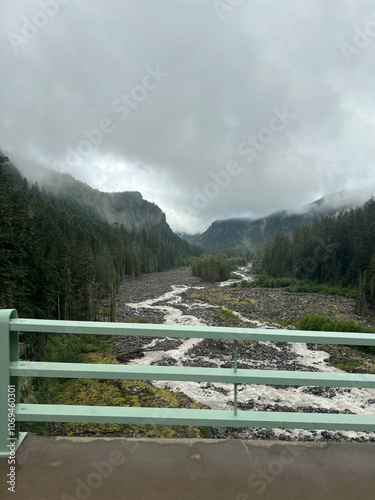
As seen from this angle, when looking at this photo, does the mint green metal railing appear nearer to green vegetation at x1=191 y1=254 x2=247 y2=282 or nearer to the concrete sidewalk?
the concrete sidewalk

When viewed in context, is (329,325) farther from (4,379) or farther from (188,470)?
(4,379)

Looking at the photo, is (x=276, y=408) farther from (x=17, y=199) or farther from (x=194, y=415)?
(x=17, y=199)

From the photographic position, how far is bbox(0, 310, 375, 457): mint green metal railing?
239 cm

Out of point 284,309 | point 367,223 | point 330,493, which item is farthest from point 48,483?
point 367,223

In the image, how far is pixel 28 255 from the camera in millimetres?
21078

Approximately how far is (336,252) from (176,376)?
229 feet

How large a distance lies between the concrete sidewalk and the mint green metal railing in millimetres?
194

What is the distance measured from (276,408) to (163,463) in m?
13.3

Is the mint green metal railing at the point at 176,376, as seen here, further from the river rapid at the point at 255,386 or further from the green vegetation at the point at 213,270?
the green vegetation at the point at 213,270

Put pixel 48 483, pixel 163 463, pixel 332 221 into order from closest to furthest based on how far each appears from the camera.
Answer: pixel 48 483 < pixel 163 463 < pixel 332 221

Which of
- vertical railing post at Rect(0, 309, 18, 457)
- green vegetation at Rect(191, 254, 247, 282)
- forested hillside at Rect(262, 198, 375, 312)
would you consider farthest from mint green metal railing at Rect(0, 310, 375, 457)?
green vegetation at Rect(191, 254, 247, 282)

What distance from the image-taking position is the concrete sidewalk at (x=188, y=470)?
80.7 inches

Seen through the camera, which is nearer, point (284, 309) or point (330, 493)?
point (330, 493)

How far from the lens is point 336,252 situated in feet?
211
